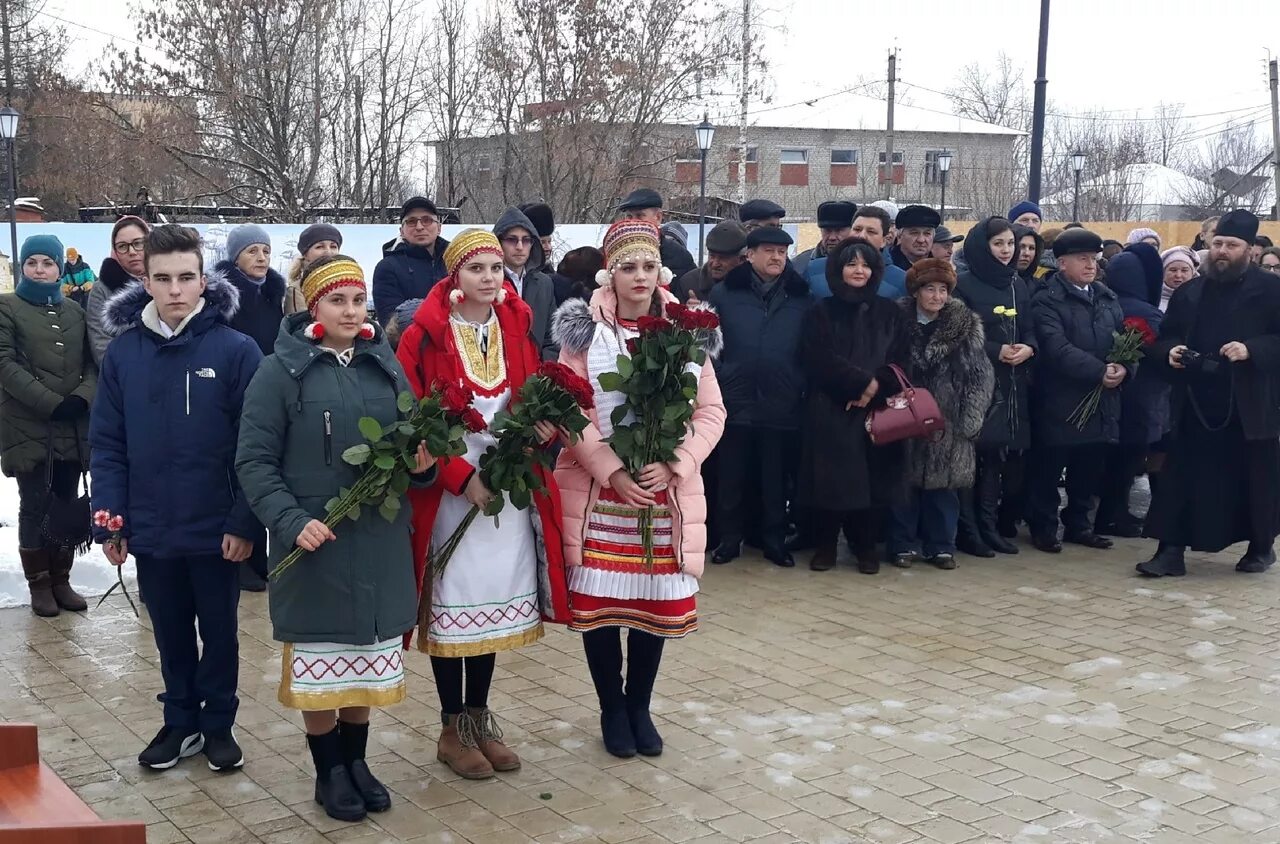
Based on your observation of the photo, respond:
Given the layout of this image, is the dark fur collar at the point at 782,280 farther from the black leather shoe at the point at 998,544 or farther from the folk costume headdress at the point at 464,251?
the folk costume headdress at the point at 464,251

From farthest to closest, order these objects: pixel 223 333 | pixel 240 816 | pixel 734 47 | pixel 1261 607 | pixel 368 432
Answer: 1. pixel 734 47
2. pixel 1261 607
3. pixel 223 333
4. pixel 240 816
5. pixel 368 432

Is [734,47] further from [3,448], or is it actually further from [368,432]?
[368,432]

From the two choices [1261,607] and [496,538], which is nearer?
[496,538]

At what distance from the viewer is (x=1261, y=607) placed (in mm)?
7375

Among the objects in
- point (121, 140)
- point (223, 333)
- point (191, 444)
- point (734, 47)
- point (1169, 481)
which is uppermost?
point (734, 47)

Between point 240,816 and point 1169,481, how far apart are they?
19.6 feet

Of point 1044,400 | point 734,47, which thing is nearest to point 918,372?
point 1044,400

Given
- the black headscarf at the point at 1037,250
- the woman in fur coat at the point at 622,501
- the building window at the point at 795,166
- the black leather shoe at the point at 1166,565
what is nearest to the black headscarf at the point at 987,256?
the black headscarf at the point at 1037,250

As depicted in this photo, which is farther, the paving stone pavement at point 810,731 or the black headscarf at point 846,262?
the black headscarf at point 846,262

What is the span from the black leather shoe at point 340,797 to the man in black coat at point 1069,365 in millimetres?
5674

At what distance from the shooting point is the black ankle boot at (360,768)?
14.6 ft

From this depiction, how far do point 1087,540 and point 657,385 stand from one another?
5320mm

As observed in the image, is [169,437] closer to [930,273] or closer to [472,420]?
[472,420]

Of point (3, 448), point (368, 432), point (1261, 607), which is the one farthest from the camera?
point (1261, 607)
